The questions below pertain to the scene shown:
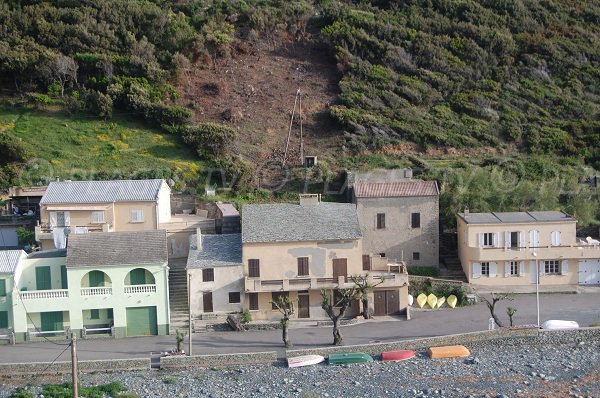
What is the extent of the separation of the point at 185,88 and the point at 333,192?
1857 cm

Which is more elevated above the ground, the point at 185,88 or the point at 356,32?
the point at 356,32

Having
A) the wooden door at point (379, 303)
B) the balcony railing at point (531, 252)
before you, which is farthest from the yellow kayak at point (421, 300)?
the balcony railing at point (531, 252)

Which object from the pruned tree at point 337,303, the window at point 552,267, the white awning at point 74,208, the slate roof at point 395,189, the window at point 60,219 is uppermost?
the slate roof at point 395,189

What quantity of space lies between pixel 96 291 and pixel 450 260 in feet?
63.9

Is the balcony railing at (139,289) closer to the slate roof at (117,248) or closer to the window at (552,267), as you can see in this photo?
the slate roof at (117,248)

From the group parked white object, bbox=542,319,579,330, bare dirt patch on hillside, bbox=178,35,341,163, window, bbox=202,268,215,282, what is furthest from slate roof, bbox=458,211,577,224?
bare dirt patch on hillside, bbox=178,35,341,163

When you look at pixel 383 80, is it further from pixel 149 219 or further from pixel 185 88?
pixel 149 219

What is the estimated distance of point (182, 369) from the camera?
34.1m

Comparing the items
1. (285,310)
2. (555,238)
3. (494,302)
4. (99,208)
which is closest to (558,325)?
(494,302)

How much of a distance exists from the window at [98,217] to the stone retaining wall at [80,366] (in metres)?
11.8

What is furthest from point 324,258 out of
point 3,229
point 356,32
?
point 356,32

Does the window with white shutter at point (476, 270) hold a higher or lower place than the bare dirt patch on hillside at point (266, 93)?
lower

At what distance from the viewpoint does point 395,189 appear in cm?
4525

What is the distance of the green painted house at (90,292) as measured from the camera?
37969mm
